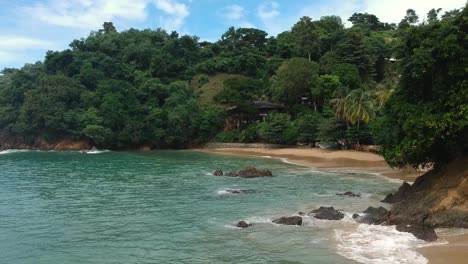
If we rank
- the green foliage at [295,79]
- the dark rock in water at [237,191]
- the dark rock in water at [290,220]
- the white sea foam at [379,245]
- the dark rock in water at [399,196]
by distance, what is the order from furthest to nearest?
the green foliage at [295,79], the dark rock in water at [237,191], the dark rock in water at [399,196], the dark rock in water at [290,220], the white sea foam at [379,245]

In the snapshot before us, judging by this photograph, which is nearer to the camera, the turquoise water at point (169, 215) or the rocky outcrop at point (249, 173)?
the turquoise water at point (169, 215)

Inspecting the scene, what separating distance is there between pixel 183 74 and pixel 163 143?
96.1ft

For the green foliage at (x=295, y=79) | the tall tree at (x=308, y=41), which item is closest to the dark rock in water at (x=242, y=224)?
the green foliage at (x=295, y=79)

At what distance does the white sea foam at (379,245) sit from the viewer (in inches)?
728

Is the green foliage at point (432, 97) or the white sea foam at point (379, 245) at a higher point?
the green foliage at point (432, 97)

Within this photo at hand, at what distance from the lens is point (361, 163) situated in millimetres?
55312

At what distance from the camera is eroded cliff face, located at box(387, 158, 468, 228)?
22.9 m

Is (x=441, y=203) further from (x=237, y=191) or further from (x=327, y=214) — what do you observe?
(x=237, y=191)

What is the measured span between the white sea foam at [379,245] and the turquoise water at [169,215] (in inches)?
23.7

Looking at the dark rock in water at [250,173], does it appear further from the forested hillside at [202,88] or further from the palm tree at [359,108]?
the palm tree at [359,108]

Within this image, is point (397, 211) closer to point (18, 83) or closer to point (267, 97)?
point (267, 97)

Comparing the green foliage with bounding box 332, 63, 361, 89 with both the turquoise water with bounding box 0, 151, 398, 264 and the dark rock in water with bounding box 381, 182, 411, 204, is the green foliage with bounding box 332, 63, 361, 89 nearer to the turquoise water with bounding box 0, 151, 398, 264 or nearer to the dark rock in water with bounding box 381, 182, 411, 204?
the turquoise water with bounding box 0, 151, 398, 264

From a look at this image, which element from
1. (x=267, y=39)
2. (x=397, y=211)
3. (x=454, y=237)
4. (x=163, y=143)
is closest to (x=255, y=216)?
(x=397, y=211)

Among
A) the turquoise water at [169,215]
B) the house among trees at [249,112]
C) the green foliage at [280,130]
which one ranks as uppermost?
the house among trees at [249,112]
